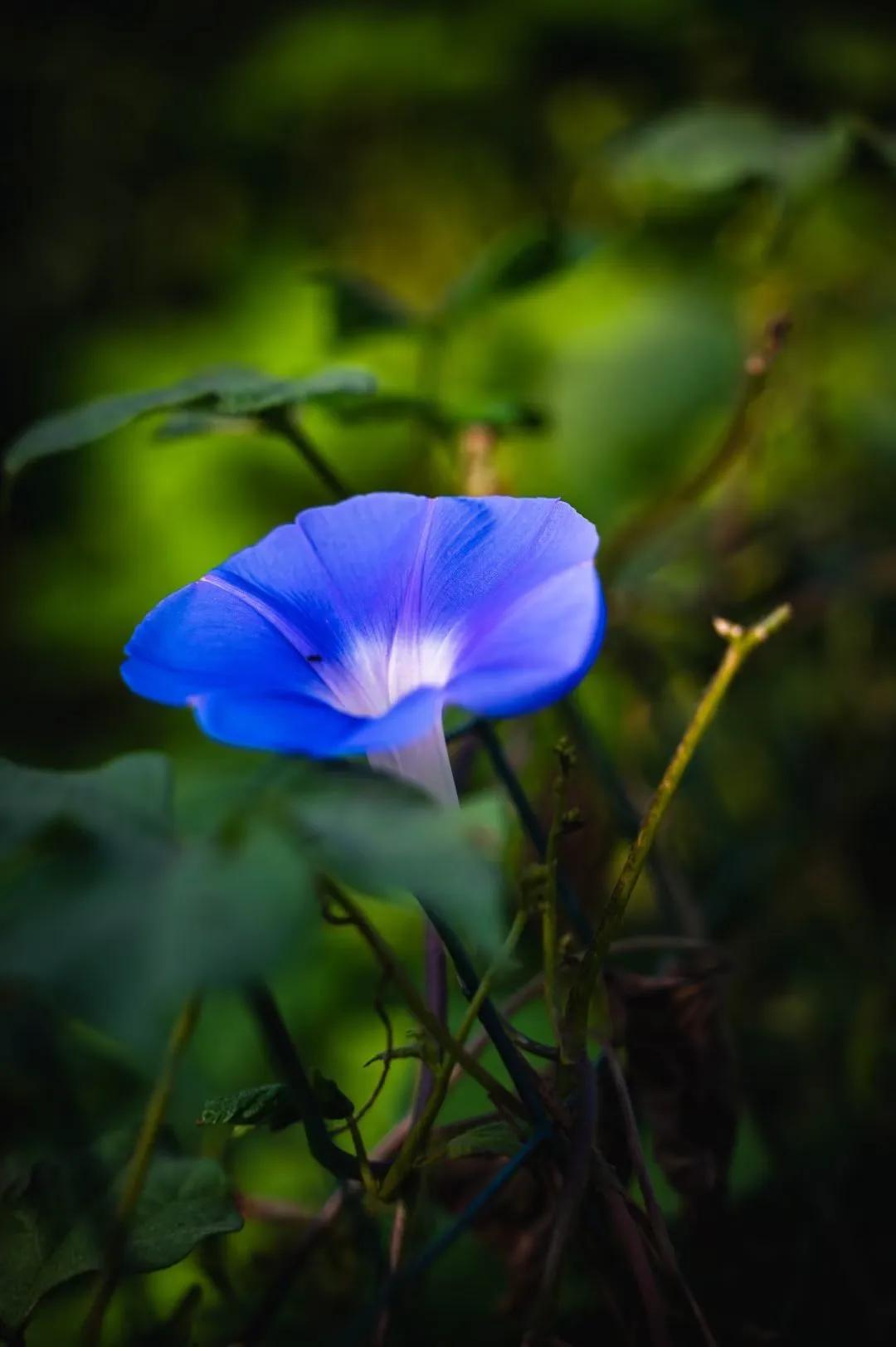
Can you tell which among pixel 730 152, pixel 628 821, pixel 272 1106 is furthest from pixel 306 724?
pixel 730 152

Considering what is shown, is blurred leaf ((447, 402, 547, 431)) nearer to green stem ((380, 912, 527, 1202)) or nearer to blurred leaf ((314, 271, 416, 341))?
blurred leaf ((314, 271, 416, 341))

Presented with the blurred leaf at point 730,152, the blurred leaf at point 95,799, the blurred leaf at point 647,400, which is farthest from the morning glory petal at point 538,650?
the blurred leaf at point 647,400

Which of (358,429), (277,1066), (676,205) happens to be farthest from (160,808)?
(358,429)

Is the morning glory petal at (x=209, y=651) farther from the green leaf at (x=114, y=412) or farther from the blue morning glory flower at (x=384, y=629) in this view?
the green leaf at (x=114, y=412)

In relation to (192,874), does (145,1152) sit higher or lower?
lower

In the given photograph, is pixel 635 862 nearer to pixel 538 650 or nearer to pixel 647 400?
pixel 538 650
